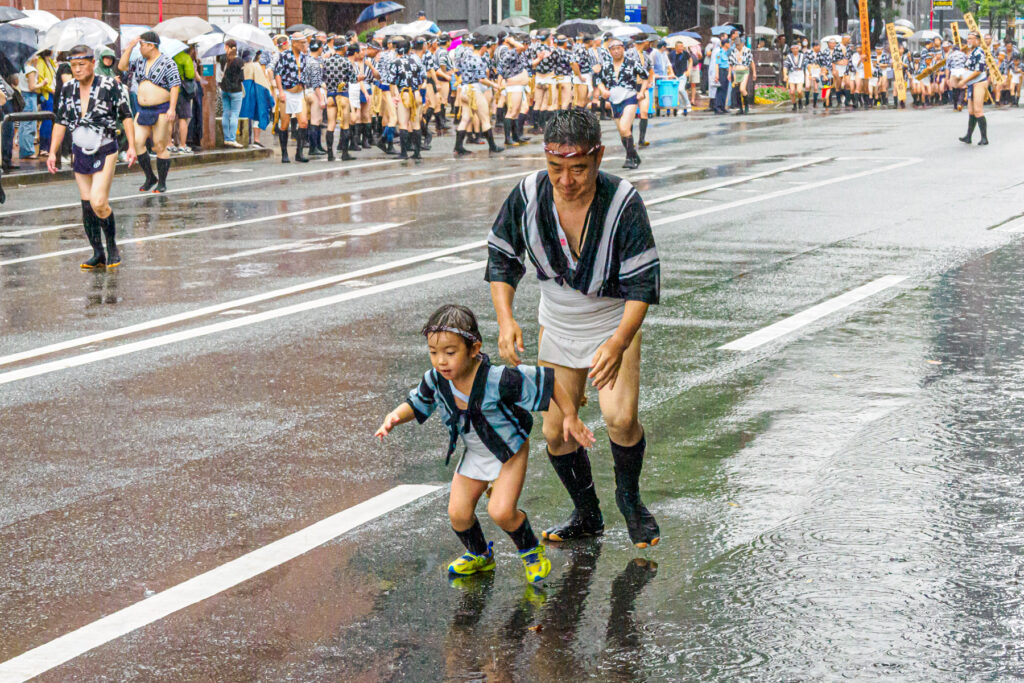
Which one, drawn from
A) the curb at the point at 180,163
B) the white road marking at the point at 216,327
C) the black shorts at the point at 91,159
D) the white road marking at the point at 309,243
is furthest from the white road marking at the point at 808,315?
the curb at the point at 180,163

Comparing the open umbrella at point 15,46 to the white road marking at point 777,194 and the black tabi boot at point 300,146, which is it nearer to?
the black tabi boot at point 300,146

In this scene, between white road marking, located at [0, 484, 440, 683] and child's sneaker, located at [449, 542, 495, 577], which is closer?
white road marking, located at [0, 484, 440, 683]

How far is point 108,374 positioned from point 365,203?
9317 mm

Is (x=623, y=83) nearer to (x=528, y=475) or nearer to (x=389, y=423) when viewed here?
(x=528, y=475)

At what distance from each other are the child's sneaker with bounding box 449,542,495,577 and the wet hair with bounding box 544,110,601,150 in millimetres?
1417

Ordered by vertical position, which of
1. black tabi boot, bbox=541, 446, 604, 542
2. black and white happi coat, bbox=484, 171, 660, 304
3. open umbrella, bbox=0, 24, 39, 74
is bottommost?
black tabi boot, bbox=541, 446, 604, 542

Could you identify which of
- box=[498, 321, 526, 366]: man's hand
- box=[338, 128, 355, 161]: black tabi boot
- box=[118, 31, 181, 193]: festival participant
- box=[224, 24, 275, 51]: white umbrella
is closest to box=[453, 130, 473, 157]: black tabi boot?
box=[338, 128, 355, 161]: black tabi boot

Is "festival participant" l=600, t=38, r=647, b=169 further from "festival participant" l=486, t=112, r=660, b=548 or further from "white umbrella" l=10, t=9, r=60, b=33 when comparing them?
"festival participant" l=486, t=112, r=660, b=548

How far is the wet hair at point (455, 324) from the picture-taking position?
4.89 metres

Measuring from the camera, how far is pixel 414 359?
29.1 feet

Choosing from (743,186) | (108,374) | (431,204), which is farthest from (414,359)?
(743,186)

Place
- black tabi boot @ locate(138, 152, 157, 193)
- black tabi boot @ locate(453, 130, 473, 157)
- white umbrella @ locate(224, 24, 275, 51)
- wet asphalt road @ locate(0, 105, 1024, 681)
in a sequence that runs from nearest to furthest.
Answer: wet asphalt road @ locate(0, 105, 1024, 681)
black tabi boot @ locate(138, 152, 157, 193)
black tabi boot @ locate(453, 130, 473, 157)
white umbrella @ locate(224, 24, 275, 51)

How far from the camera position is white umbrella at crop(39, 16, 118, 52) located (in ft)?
76.0

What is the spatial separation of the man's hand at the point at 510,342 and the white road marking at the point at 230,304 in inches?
186
